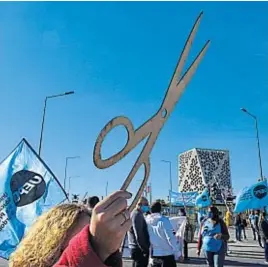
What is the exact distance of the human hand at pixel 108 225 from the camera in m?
1.03

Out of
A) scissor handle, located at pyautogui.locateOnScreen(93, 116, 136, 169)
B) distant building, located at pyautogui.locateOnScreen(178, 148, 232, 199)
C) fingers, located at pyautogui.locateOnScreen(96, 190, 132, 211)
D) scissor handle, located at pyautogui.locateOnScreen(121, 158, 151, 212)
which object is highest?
distant building, located at pyautogui.locateOnScreen(178, 148, 232, 199)

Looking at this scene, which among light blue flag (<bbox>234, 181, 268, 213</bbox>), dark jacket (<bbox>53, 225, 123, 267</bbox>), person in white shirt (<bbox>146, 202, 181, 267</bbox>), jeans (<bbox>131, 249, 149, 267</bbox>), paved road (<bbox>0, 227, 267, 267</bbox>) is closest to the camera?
dark jacket (<bbox>53, 225, 123, 267</bbox>)

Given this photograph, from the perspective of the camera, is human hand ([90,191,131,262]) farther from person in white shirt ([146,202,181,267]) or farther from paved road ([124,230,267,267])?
paved road ([124,230,267,267])

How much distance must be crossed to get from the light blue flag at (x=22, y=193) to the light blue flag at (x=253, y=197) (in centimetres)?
959

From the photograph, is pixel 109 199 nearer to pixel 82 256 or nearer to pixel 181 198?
pixel 82 256

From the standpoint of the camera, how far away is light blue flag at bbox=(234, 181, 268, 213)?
14453mm

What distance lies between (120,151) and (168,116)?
26 centimetres

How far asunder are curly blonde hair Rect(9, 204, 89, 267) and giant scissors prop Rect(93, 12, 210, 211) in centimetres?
31

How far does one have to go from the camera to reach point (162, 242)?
268 inches

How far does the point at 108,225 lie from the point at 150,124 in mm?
528

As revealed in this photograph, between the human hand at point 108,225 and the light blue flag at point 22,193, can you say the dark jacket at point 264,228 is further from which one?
the human hand at point 108,225

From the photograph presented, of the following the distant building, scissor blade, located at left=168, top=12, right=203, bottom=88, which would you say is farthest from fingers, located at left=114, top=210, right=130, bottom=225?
the distant building

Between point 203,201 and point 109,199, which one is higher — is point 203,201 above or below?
above

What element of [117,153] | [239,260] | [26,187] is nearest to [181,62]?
[117,153]
